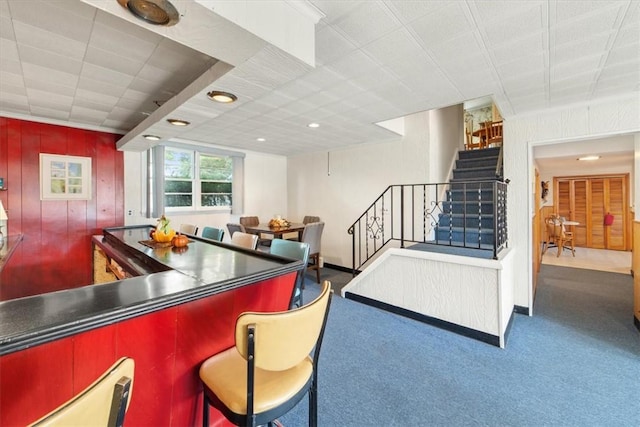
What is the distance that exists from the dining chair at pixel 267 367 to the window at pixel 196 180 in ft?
13.0

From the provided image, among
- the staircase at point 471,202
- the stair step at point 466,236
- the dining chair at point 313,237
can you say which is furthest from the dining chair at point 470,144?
the dining chair at point 313,237

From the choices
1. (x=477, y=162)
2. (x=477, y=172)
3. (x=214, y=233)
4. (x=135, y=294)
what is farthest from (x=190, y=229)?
(x=477, y=162)

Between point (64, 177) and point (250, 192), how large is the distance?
2.77 m

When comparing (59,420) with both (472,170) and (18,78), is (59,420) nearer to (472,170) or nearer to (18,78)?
(18,78)

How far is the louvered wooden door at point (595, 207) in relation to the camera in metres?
6.81

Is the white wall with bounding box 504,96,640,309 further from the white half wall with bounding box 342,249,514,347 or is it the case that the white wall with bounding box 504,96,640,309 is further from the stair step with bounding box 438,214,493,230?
the stair step with bounding box 438,214,493,230

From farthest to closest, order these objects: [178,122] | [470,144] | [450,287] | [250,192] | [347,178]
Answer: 1. [470,144]
2. [250,192]
3. [347,178]
4. [450,287]
5. [178,122]

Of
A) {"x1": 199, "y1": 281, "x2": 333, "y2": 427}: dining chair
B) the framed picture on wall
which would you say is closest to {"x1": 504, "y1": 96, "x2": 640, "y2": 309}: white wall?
{"x1": 199, "y1": 281, "x2": 333, "y2": 427}: dining chair

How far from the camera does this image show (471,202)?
3.79m

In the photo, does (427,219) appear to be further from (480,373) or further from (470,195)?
(480,373)

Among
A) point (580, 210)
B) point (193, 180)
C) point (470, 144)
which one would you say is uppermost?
point (470, 144)

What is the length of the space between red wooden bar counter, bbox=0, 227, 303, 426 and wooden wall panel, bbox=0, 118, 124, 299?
117 inches

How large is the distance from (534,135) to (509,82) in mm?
1142

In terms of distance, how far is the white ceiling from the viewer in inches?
58.9
